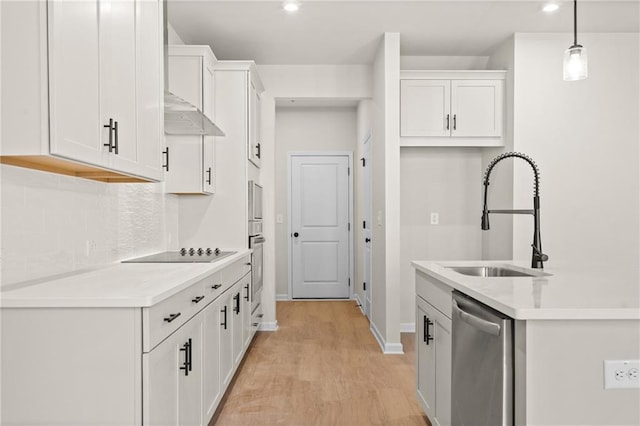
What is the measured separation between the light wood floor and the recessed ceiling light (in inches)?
108

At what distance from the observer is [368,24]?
3.58m

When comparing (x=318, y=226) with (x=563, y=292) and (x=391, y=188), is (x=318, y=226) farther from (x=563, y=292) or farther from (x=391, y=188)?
(x=563, y=292)

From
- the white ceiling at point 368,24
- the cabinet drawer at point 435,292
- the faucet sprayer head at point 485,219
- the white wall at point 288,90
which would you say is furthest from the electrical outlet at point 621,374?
the white wall at point 288,90

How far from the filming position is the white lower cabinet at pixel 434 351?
198 centimetres

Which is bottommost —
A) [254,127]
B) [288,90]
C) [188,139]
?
[188,139]

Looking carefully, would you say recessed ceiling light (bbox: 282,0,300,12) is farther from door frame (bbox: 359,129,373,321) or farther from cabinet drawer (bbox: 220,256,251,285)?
cabinet drawer (bbox: 220,256,251,285)

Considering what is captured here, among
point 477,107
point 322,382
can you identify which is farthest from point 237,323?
point 477,107

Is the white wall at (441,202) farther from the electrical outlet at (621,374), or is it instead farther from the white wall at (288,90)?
the electrical outlet at (621,374)

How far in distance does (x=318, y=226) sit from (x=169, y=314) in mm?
4394

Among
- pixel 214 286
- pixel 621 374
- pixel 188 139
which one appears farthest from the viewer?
pixel 188 139

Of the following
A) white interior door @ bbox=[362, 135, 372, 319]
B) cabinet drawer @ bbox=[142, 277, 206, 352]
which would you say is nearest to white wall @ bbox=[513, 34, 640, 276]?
white interior door @ bbox=[362, 135, 372, 319]

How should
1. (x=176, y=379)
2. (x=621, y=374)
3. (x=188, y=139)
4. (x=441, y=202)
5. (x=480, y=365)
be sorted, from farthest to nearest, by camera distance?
(x=441, y=202) → (x=188, y=139) → (x=176, y=379) → (x=480, y=365) → (x=621, y=374)

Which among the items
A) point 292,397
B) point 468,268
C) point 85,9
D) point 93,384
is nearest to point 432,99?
point 468,268

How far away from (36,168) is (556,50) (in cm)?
399
